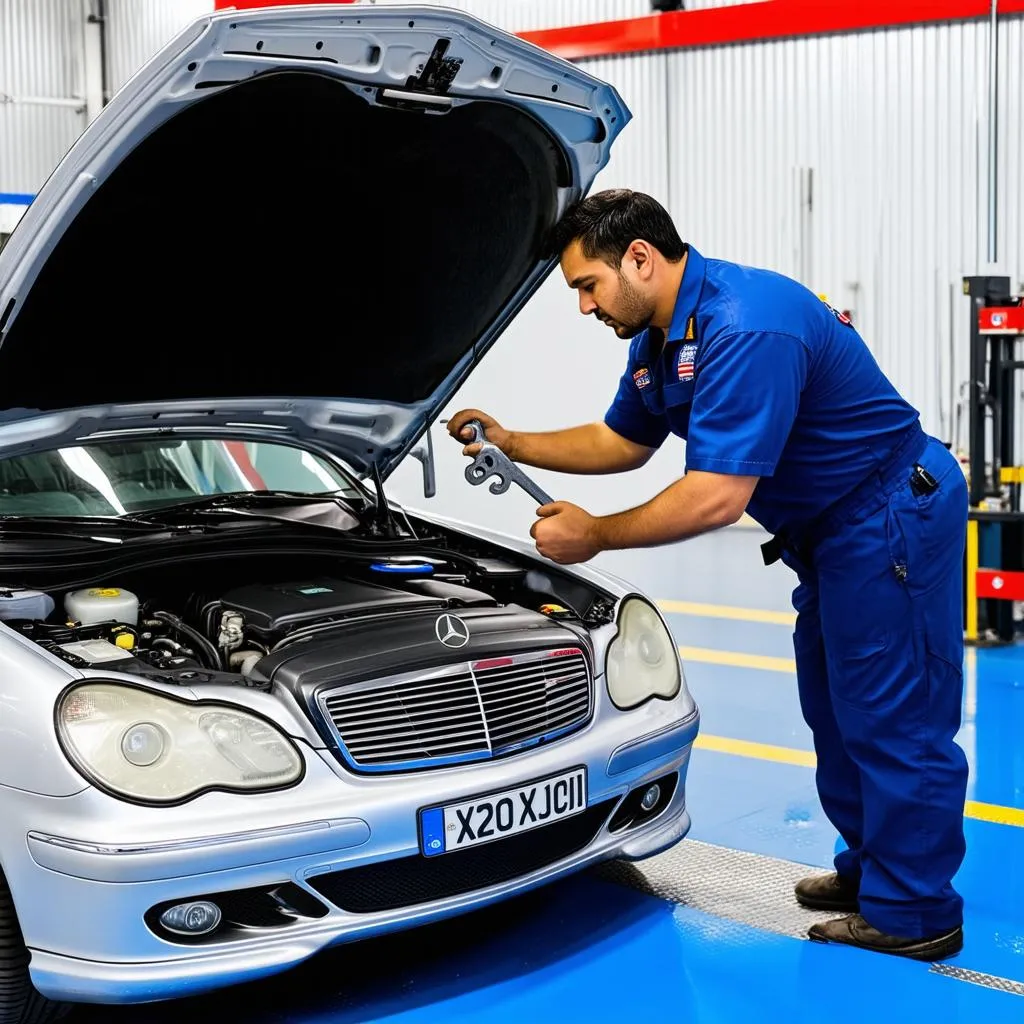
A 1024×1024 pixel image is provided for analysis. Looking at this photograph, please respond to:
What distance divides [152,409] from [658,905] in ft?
5.30

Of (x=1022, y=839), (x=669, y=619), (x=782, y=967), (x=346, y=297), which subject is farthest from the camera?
(x=669, y=619)

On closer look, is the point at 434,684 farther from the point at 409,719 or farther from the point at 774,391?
the point at 774,391

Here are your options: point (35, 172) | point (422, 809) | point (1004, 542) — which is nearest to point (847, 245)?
point (1004, 542)

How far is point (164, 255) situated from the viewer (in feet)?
8.93

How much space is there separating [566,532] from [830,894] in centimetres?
106

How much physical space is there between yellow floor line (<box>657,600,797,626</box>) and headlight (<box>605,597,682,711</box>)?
3374 mm

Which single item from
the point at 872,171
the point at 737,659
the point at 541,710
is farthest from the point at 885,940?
the point at 872,171

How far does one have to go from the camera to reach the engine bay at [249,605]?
244cm

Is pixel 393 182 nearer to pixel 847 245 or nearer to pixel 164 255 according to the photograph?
pixel 164 255

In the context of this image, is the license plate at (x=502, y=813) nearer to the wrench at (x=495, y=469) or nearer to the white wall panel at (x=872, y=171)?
the wrench at (x=495, y=469)

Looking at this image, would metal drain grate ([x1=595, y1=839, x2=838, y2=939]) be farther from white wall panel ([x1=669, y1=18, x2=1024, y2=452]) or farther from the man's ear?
white wall panel ([x1=669, y1=18, x2=1024, y2=452])

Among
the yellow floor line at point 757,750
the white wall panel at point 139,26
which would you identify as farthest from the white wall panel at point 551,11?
the yellow floor line at point 757,750

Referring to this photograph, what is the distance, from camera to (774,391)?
248 centimetres

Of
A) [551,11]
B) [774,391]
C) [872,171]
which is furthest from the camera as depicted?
[551,11]
